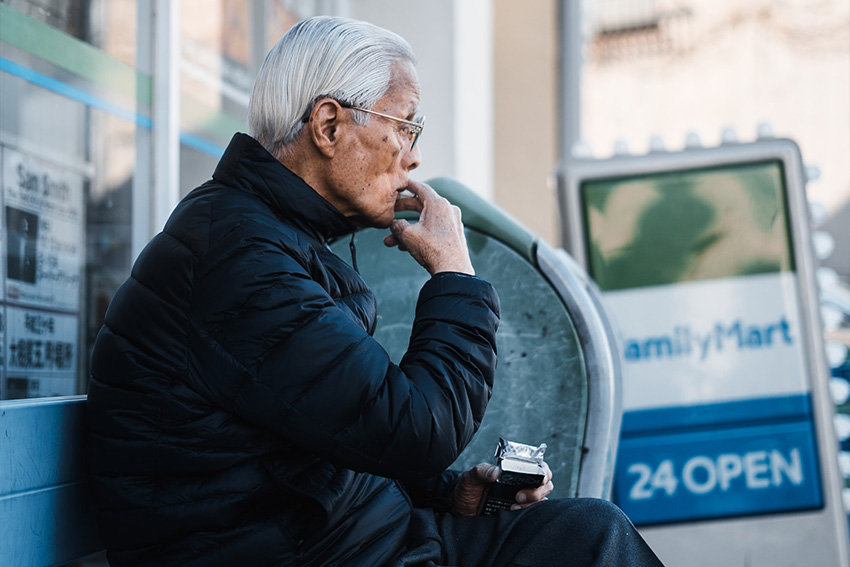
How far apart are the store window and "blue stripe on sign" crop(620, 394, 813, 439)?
5.82ft

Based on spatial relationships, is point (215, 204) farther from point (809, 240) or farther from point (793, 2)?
point (793, 2)

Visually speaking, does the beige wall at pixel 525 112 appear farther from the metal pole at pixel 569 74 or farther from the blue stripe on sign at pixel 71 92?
the blue stripe on sign at pixel 71 92

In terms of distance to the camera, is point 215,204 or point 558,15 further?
point 558,15

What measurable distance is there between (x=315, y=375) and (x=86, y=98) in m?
1.63

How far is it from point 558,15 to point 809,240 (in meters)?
3.77

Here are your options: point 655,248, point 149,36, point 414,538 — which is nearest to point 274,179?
point 414,538

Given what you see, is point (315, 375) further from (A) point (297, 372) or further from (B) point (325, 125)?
(B) point (325, 125)

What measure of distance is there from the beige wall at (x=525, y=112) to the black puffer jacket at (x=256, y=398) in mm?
5020

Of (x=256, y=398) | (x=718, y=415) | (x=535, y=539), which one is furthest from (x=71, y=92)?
(x=718, y=415)

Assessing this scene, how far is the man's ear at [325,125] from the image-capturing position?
1764 millimetres

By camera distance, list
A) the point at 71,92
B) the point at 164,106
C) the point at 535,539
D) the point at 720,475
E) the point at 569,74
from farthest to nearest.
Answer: the point at 569,74 → the point at 720,475 → the point at 164,106 → the point at 71,92 → the point at 535,539

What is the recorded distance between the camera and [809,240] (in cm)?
360

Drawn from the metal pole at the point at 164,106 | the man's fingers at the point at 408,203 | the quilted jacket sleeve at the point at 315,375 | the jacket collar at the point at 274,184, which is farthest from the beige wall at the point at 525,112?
the quilted jacket sleeve at the point at 315,375

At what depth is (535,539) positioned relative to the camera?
1.78 meters
